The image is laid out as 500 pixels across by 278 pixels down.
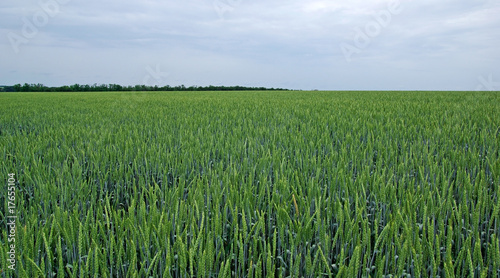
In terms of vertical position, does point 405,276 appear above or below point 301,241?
below

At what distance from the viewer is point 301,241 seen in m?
1.41

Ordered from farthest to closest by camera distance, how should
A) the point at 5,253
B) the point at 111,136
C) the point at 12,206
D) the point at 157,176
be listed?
the point at 111,136 < the point at 157,176 < the point at 12,206 < the point at 5,253

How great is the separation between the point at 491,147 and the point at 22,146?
14.8ft

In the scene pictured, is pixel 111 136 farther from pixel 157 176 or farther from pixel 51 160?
pixel 157 176

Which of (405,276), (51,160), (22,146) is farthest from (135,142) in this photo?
(405,276)

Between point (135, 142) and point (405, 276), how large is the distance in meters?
2.89

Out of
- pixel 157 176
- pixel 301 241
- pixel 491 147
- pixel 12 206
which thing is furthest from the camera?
pixel 491 147

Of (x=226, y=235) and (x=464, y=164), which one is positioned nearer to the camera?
(x=226, y=235)

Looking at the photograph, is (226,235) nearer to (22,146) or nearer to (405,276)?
(405,276)

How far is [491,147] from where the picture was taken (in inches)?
129

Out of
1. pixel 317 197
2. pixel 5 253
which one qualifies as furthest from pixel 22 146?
pixel 317 197
